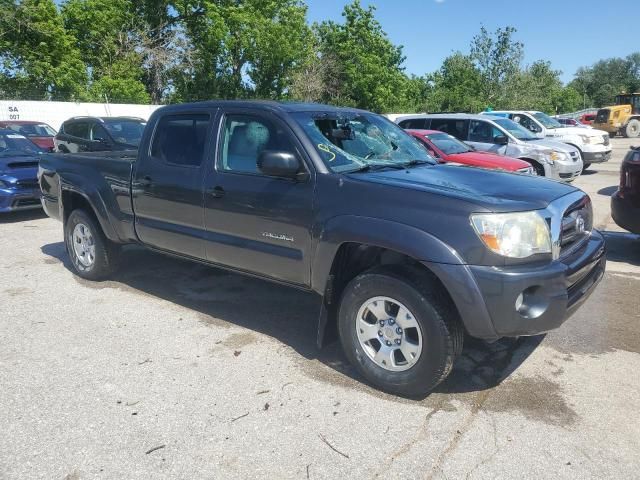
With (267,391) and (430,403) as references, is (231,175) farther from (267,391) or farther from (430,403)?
(430,403)

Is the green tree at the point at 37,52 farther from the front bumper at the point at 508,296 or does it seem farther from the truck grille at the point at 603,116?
the truck grille at the point at 603,116

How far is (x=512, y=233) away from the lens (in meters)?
3.08

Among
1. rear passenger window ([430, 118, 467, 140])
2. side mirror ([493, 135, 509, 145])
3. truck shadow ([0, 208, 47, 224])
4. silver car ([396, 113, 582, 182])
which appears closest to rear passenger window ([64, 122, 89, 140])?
truck shadow ([0, 208, 47, 224])

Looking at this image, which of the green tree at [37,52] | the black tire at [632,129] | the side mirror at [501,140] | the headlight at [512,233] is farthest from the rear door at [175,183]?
the black tire at [632,129]

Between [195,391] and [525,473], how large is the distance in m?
2.06

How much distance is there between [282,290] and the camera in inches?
221

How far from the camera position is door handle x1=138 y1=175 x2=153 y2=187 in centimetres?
486

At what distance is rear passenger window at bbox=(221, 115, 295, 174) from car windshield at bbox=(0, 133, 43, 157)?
24.3 feet

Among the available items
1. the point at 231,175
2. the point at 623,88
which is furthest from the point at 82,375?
the point at 623,88

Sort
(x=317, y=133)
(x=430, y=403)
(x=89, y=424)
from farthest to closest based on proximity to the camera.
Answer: (x=317, y=133), (x=430, y=403), (x=89, y=424)

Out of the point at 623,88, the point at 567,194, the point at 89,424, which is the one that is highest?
the point at 623,88

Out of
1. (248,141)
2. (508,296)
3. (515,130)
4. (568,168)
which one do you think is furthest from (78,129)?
(508,296)

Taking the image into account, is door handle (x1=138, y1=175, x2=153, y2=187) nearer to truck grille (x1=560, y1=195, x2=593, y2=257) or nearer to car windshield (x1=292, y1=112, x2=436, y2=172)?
car windshield (x1=292, y1=112, x2=436, y2=172)

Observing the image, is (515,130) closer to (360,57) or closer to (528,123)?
(528,123)
